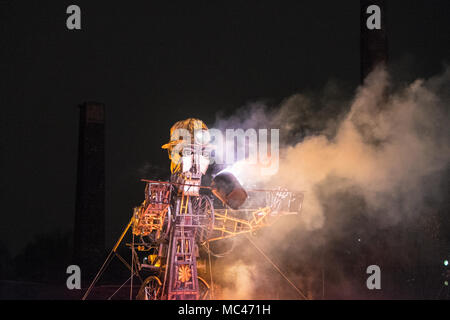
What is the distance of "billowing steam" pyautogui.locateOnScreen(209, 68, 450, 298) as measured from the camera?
14.3m

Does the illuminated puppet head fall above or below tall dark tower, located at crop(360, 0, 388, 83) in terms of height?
below

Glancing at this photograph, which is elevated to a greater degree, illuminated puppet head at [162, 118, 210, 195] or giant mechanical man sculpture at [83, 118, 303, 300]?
illuminated puppet head at [162, 118, 210, 195]

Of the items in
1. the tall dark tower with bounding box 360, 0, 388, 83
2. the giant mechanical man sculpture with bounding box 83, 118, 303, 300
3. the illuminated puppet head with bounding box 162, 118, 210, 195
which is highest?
the tall dark tower with bounding box 360, 0, 388, 83

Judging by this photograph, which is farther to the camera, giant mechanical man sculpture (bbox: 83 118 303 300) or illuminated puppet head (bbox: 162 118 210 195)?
illuminated puppet head (bbox: 162 118 210 195)

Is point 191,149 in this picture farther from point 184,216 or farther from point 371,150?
point 371,150

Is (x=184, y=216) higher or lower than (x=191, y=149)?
lower

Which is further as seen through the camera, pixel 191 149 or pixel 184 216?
pixel 191 149

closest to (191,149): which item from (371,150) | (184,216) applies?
(184,216)

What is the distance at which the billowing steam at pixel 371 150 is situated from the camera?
47.0ft

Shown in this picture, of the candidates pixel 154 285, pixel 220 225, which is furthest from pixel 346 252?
pixel 154 285

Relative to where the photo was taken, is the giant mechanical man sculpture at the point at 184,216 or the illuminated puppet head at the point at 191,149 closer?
the giant mechanical man sculpture at the point at 184,216

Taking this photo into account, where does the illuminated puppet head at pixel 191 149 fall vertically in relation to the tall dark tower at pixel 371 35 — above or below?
below

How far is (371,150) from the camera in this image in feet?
47.7

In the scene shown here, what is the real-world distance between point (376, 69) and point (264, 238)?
6.85m
